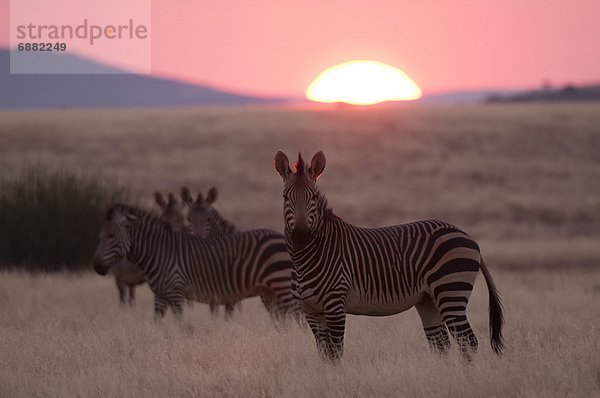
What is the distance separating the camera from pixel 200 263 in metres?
11.9

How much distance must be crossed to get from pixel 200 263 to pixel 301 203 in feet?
13.9

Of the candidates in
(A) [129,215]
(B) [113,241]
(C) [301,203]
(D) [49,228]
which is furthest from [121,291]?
(C) [301,203]

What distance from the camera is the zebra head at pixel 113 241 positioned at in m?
11.5

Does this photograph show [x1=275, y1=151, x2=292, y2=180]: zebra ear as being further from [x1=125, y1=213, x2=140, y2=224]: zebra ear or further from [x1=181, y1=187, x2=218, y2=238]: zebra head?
[x1=181, y1=187, x2=218, y2=238]: zebra head

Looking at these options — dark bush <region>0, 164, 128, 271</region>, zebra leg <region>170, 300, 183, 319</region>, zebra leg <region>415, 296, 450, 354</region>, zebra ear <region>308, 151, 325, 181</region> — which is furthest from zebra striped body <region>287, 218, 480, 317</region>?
dark bush <region>0, 164, 128, 271</region>

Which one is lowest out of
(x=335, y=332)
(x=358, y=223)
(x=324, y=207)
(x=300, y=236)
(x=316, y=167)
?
(x=358, y=223)

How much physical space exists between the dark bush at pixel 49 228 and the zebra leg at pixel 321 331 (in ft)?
35.0

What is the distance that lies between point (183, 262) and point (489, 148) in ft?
136

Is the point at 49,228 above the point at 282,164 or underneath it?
underneath

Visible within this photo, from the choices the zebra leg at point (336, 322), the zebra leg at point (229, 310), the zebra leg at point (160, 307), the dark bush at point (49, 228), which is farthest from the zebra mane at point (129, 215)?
the dark bush at point (49, 228)

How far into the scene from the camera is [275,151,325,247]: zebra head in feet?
25.9

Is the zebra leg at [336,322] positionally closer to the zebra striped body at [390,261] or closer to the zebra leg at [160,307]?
the zebra striped body at [390,261]

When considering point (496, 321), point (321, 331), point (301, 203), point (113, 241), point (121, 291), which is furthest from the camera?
point (121, 291)

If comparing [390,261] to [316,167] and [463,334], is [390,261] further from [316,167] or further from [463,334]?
[316,167]
